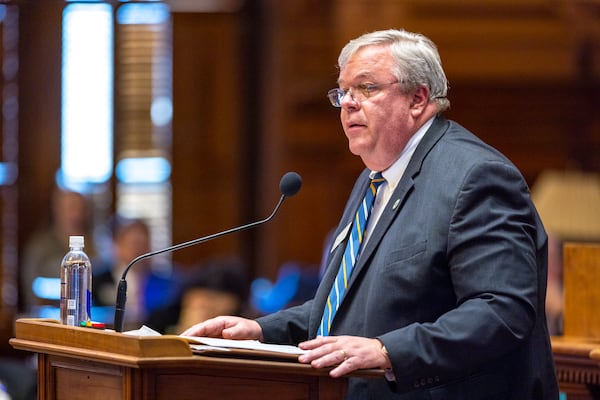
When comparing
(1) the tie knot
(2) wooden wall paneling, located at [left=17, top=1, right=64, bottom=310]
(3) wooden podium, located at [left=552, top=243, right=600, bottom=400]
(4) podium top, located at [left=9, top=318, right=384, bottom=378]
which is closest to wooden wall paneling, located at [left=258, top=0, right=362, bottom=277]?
(2) wooden wall paneling, located at [left=17, top=1, right=64, bottom=310]

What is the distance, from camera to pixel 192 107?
10.8 meters

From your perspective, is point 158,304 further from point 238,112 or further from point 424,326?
point 424,326

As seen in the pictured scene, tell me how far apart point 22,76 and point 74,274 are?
7574 mm

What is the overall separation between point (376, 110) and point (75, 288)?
1.00 m

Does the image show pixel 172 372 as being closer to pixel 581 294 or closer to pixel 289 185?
pixel 289 185

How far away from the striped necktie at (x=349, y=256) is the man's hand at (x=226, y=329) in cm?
21

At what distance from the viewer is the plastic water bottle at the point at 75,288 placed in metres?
3.13

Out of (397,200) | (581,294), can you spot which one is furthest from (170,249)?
(581,294)

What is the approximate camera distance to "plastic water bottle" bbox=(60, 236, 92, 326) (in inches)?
123

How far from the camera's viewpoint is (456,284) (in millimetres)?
2998

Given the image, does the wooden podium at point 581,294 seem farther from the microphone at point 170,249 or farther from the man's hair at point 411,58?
the microphone at point 170,249

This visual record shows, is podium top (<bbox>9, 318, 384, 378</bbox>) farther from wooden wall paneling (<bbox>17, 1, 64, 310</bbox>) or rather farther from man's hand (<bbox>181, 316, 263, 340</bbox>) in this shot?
wooden wall paneling (<bbox>17, 1, 64, 310</bbox>)

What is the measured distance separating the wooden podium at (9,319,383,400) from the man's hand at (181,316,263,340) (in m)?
0.42

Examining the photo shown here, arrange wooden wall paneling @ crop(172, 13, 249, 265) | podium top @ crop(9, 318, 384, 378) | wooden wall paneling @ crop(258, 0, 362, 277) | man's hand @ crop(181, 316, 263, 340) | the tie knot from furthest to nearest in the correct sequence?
wooden wall paneling @ crop(172, 13, 249, 265)
wooden wall paneling @ crop(258, 0, 362, 277)
the tie knot
man's hand @ crop(181, 316, 263, 340)
podium top @ crop(9, 318, 384, 378)
